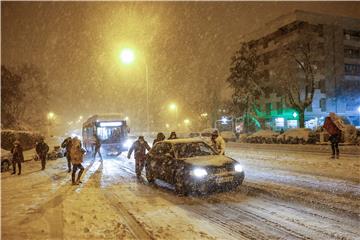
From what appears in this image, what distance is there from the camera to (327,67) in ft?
Result: 196

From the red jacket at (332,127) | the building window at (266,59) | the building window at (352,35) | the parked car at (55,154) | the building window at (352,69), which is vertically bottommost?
the parked car at (55,154)

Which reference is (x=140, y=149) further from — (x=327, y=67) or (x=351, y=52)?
(x=351, y=52)

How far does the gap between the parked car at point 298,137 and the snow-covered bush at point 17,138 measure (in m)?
22.8

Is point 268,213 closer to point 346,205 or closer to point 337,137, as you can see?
point 346,205

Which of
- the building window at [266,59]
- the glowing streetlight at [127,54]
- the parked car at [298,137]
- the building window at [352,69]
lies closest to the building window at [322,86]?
the building window at [352,69]

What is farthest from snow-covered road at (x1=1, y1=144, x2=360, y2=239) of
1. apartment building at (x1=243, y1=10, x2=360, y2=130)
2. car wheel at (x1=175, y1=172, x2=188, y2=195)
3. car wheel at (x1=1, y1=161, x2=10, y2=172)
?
apartment building at (x1=243, y1=10, x2=360, y2=130)

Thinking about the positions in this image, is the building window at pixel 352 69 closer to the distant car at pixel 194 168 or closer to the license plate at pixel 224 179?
the distant car at pixel 194 168

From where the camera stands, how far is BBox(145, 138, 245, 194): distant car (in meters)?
9.64

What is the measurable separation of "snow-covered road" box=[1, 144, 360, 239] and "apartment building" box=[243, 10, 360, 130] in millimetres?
49266

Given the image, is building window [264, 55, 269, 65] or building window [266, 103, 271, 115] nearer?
building window [266, 103, 271, 115]

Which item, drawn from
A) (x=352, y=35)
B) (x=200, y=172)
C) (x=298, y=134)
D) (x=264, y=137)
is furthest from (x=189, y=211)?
(x=352, y=35)

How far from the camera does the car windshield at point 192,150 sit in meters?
11.0

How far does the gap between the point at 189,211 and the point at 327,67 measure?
57.8 metres

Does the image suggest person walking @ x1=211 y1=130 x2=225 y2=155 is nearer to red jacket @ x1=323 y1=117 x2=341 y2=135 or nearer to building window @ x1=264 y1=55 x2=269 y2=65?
red jacket @ x1=323 y1=117 x2=341 y2=135
